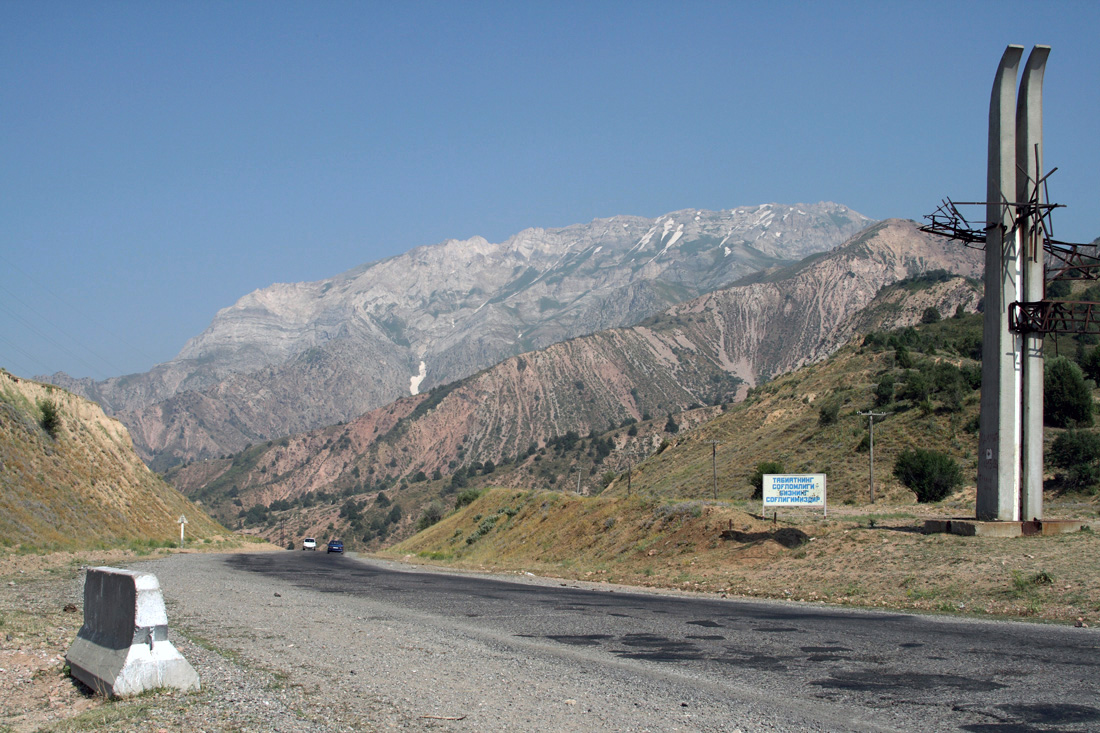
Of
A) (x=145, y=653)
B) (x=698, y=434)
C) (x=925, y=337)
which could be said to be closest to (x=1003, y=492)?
(x=145, y=653)

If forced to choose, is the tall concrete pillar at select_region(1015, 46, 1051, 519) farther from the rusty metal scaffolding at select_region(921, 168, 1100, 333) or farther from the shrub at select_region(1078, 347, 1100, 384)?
the shrub at select_region(1078, 347, 1100, 384)

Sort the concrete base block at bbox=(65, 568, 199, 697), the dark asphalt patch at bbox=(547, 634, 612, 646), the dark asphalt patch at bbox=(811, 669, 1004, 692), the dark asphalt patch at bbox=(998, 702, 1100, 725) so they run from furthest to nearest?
the dark asphalt patch at bbox=(547, 634, 612, 646)
the dark asphalt patch at bbox=(811, 669, 1004, 692)
the concrete base block at bbox=(65, 568, 199, 697)
the dark asphalt patch at bbox=(998, 702, 1100, 725)

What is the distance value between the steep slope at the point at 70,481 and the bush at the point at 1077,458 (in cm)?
4430

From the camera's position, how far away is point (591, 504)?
3956cm

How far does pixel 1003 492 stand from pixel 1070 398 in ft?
86.0

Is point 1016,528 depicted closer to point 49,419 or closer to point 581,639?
point 581,639

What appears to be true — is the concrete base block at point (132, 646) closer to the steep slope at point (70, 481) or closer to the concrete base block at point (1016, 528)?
the concrete base block at point (1016, 528)

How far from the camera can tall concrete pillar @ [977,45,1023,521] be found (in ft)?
71.0

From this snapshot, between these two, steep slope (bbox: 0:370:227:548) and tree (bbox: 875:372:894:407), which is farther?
tree (bbox: 875:372:894:407)

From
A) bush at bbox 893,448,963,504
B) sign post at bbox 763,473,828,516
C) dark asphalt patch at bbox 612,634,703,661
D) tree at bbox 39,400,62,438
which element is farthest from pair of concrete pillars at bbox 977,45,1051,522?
tree at bbox 39,400,62,438

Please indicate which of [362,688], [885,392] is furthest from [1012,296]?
[885,392]

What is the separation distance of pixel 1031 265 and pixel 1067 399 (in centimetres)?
2540

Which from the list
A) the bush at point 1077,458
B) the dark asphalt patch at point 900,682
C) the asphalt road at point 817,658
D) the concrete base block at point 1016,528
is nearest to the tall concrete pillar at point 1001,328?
the concrete base block at point 1016,528

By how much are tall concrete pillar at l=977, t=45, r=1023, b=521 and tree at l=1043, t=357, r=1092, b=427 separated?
24.5 m
